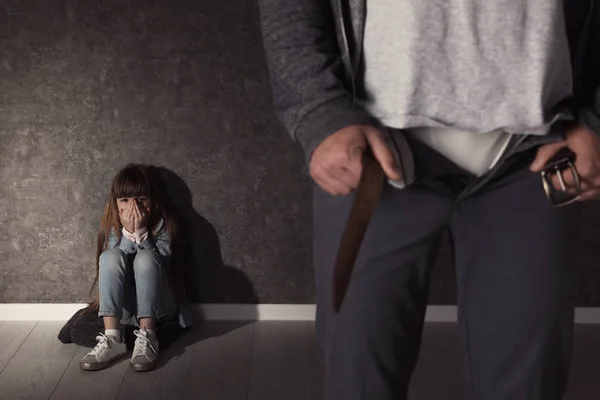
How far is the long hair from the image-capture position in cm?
222

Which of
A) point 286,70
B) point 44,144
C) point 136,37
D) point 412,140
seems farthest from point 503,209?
point 44,144

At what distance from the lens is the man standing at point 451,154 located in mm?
793

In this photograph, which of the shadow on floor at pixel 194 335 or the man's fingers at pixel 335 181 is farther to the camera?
the shadow on floor at pixel 194 335

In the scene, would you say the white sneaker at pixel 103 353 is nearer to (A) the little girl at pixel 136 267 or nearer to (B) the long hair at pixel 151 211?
(A) the little girl at pixel 136 267

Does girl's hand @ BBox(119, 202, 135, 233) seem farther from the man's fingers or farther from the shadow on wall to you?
the man's fingers

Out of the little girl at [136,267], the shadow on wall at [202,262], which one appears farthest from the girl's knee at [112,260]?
the shadow on wall at [202,262]

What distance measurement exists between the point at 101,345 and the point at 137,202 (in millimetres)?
452

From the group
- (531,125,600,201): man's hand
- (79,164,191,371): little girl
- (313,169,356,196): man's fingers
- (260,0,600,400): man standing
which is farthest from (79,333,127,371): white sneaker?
(531,125,600,201): man's hand

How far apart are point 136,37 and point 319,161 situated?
5.17 ft

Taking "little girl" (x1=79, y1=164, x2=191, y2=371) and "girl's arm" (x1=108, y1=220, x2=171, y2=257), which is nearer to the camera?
"little girl" (x1=79, y1=164, x2=191, y2=371)

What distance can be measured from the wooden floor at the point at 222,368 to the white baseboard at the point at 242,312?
4cm

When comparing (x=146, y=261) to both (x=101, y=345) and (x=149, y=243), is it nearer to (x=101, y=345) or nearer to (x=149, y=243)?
(x=149, y=243)

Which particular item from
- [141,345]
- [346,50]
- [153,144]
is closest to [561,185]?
[346,50]

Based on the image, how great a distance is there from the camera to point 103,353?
210 centimetres
